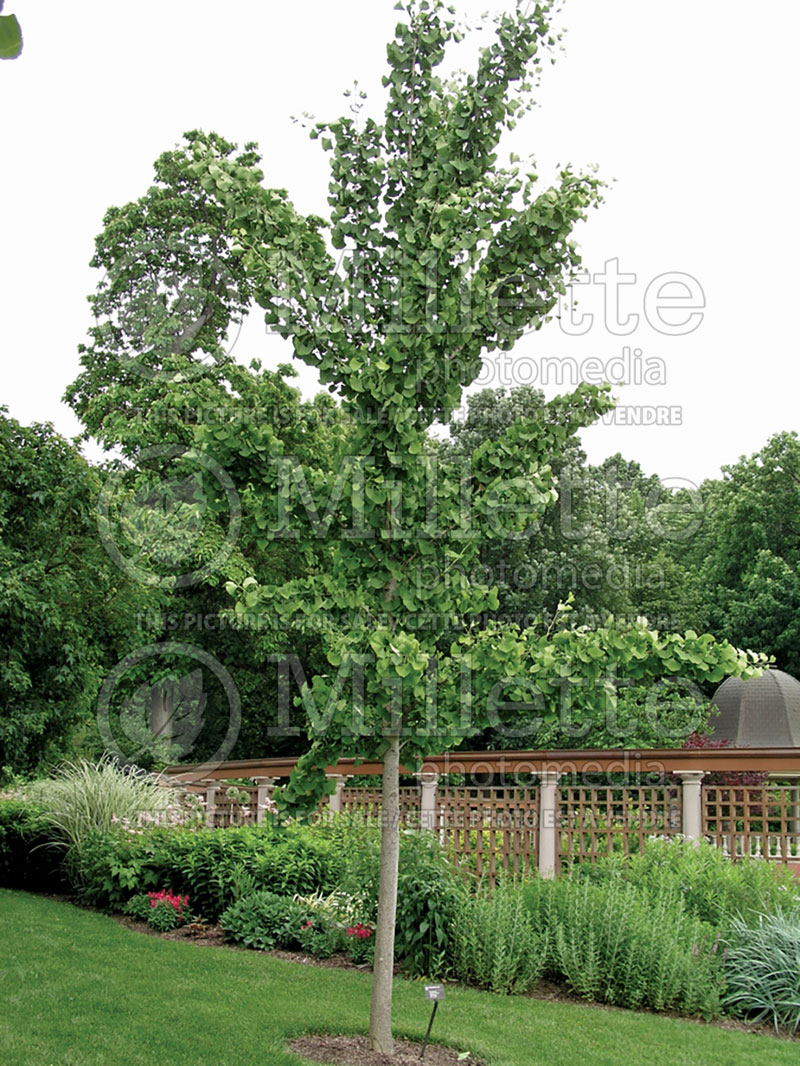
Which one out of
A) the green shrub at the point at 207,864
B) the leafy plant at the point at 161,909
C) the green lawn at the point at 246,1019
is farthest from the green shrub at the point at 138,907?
the green lawn at the point at 246,1019

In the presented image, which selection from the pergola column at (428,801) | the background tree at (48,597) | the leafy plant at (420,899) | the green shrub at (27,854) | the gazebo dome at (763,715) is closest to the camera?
the leafy plant at (420,899)

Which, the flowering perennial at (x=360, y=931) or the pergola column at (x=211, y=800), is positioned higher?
the pergola column at (x=211, y=800)

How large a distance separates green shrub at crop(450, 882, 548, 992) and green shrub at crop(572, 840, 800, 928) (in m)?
0.87

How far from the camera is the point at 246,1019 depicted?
5008mm

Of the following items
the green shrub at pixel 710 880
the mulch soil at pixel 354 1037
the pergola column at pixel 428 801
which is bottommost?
the mulch soil at pixel 354 1037

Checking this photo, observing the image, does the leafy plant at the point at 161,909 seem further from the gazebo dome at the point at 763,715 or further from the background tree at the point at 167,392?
the gazebo dome at the point at 763,715

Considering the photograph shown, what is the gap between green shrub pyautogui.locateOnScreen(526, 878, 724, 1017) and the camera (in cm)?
573

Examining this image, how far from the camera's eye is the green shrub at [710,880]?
6.54m

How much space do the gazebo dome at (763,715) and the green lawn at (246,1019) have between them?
36.3 ft

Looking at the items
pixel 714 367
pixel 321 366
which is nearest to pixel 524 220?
pixel 321 366

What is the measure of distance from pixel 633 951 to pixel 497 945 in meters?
0.82

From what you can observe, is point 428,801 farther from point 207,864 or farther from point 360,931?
point 360,931

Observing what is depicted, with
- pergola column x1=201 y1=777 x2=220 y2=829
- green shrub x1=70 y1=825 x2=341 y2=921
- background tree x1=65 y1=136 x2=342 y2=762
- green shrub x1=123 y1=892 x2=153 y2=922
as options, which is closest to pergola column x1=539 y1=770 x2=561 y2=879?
green shrub x1=70 y1=825 x2=341 y2=921

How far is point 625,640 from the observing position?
4.34 m
